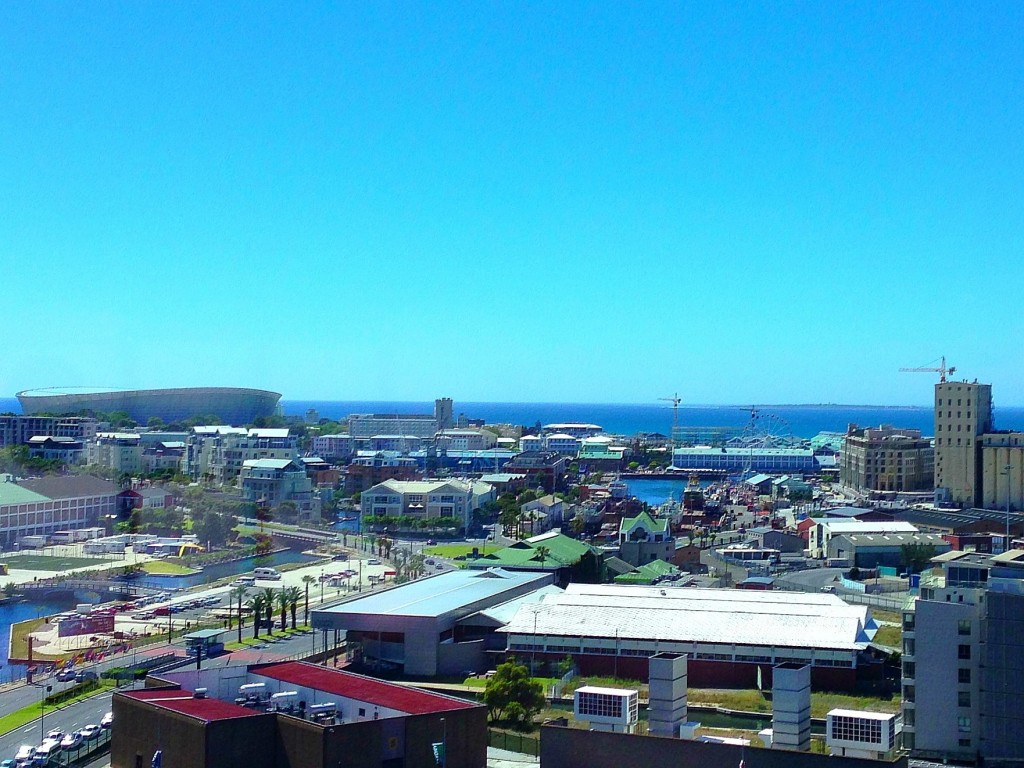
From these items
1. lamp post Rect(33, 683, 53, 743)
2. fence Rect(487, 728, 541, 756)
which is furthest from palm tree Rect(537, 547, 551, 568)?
fence Rect(487, 728, 541, 756)

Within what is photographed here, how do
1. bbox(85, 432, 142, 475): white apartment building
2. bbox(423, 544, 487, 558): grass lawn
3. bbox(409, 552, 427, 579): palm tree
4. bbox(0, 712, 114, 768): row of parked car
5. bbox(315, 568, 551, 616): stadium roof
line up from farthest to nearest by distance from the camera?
bbox(85, 432, 142, 475): white apartment building
bbox(423, 544, 487, 558): grass lawn
bbox(409, 552, 427, 579): palm tree
bbox(315, 568, 551, 616): stadium roof
bbox(0, 712, 114, 768): row of parked car

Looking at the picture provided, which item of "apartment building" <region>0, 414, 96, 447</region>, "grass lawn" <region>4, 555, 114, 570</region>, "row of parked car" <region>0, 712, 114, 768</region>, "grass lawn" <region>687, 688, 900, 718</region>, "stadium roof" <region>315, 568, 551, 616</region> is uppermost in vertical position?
"apartment building" <region>0, 414, 96, 447</region>


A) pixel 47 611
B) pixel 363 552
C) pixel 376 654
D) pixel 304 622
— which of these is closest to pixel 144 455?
pixel 363 552

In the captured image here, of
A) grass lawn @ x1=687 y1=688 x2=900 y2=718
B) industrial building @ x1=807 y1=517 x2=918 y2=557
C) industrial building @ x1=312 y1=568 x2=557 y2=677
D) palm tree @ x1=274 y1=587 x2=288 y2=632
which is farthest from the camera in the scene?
industrial building @ x1=807 y1=517 x2=918 y2=557

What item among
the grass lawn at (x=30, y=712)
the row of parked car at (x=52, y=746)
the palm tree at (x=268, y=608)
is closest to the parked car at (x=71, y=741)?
the row of parked car at (x=52, y=746)

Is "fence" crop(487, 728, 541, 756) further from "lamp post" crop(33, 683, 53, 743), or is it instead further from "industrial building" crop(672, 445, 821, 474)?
"industrial building" crop(672, 445, 821, 474)

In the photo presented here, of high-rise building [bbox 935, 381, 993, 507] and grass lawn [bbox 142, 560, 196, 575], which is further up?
high-rise building [bbox 935, 381, 993, 507]
